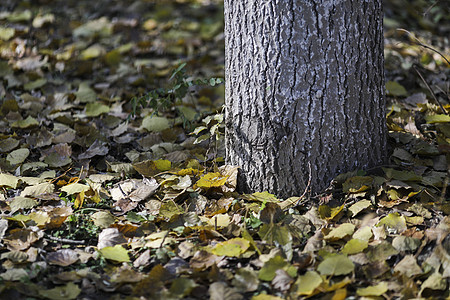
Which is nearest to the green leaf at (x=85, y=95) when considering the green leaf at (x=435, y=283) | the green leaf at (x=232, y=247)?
the green leaf at (x=232, y=247)

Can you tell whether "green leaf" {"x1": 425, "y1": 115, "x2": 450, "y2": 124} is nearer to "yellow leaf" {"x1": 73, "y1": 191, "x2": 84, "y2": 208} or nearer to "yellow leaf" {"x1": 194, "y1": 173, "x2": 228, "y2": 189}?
"yellow leaf" {"x1": 194, "y1": 173, "x2": 228, "y2": 189}

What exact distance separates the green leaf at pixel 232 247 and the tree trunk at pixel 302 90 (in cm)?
46

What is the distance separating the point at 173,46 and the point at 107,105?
128 centimetres

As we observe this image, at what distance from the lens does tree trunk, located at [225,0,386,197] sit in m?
2.26

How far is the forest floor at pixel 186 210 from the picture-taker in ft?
6.18

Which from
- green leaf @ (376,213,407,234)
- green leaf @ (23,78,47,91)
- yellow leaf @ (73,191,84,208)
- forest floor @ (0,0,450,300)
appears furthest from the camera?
green leaf @ (23,78,47,91)

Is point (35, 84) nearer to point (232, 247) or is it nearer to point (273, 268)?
point (232, 247)

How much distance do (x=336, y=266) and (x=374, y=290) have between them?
6.4 inches

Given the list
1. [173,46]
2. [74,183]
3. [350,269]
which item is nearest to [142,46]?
[173,46]

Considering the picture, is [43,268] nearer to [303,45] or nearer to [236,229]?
[236,229]

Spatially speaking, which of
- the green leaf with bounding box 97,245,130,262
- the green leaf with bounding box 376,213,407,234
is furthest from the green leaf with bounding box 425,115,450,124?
the green leaf with bounding box 97,245,130,262

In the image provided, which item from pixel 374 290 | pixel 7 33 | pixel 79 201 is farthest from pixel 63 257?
pixel 7 33

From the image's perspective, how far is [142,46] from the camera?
183 inches

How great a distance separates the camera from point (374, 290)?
180 cm
